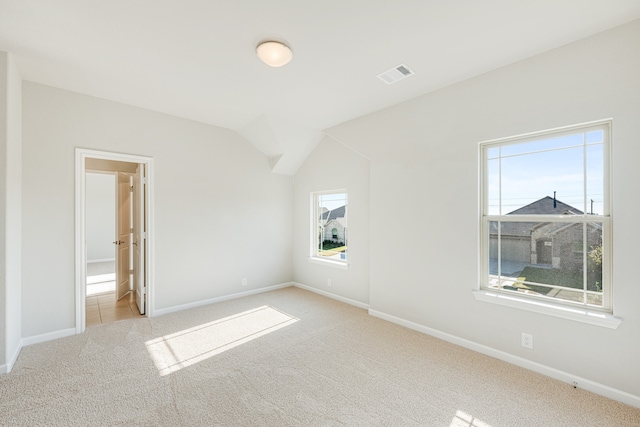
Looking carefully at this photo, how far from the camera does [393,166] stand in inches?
138

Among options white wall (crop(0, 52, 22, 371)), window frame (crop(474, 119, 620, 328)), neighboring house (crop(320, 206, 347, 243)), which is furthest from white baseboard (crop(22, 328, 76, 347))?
window frame (crop(474, 119, 620, 328))

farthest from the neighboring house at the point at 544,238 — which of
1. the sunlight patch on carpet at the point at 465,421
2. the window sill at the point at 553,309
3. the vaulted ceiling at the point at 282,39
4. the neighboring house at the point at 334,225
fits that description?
the neighboring house at the point at 334,225

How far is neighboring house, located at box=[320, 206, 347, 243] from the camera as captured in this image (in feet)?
15.0

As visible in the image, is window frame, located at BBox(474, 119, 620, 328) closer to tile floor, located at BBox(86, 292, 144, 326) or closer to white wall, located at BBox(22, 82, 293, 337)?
white wall, located at BBox(22, 82, 293, 337)

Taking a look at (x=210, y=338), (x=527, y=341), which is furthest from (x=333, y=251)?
(x=527, y=341)

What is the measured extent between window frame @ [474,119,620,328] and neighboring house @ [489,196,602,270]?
0.05 meters

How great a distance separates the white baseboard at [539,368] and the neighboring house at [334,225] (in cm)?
172

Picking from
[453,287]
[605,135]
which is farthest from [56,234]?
[605,135]

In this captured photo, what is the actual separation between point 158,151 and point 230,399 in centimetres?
317

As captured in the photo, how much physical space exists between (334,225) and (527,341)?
9.70 ft

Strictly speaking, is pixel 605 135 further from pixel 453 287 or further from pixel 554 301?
pixel 453 287

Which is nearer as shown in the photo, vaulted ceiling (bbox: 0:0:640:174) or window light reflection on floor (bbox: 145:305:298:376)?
vaulted ceiling (bbox: 0:0:640:174)

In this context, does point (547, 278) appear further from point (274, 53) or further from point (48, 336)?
point (48, 336)

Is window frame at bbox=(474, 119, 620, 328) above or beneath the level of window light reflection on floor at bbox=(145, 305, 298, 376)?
above
